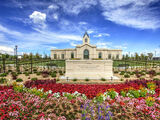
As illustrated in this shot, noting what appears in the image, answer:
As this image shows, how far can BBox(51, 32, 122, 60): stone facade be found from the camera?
47562mm

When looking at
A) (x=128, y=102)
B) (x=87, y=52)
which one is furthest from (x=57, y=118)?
(x=87, y=52)

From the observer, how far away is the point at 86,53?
1891 inches

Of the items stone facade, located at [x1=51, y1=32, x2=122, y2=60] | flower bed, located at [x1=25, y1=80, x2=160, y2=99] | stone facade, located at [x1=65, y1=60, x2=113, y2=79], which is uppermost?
stone facade, located at [x1=51, y1=32, x2=122, y2=60]

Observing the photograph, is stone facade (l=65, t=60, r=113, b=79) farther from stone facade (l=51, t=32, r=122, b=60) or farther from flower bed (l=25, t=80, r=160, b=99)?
stone facade (l=51, t=32, r=122, b=60)

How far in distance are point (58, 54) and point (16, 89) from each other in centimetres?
5067

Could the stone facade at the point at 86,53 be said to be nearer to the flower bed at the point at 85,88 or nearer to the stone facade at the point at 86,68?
the stone facade at the point at 86,68

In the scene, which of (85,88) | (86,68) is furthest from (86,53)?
(85,88)

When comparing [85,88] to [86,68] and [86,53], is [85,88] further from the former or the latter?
[86,53]

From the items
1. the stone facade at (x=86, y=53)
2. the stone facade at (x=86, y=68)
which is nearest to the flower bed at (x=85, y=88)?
the stone facade at (x=86, y=68)

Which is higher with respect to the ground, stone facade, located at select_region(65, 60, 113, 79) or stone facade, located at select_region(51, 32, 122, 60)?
stone facade, located at select_region(51, 32, 122, 60)

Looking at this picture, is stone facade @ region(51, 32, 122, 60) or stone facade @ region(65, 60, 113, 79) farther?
stone facade @ region(51, 32, 122, 60)

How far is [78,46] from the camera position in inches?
1889

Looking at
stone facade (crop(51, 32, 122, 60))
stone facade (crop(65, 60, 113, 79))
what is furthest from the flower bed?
stone facade (crop(51, 32, 122, 60))

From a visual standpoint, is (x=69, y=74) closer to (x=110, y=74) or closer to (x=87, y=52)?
(x=110, y=74)
